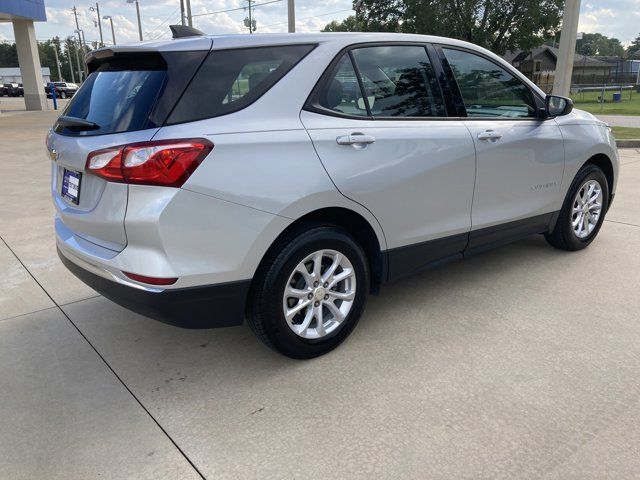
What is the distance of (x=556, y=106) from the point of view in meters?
4.33

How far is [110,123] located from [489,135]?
8.03ft

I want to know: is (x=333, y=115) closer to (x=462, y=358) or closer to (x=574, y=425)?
(x=462, y=358)

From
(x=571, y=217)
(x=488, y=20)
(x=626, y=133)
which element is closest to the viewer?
(x=571, y=217)

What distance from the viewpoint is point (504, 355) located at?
10.2ft

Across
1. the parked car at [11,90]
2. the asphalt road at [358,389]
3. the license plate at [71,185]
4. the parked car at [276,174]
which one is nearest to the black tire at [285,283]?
the parked car at [276,174]

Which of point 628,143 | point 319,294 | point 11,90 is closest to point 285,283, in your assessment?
point 319,294

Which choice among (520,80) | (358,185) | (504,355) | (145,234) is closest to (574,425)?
(504,355)

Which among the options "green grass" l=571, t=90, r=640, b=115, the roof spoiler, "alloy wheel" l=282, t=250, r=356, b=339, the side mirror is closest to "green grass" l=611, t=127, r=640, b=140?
"green grass" l=571, t=90, r=640, b=115

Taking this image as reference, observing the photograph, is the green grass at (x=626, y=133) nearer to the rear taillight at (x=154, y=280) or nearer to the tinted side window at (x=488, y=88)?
the tinted side window at (x=488, y=88)

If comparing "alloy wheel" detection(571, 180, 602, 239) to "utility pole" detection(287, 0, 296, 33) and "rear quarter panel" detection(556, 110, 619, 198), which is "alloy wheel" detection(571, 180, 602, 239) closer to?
"rear quarter panel" detection(556, 110, 619, 198)

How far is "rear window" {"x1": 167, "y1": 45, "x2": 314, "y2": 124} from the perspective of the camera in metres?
2.55

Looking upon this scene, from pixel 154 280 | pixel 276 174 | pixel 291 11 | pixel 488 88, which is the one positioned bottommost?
pixel 154 280

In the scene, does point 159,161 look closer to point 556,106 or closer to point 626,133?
point 556,106

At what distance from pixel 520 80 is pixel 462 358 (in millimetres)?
2293
